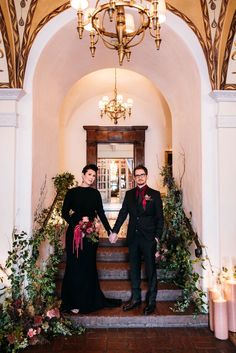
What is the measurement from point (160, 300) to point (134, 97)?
6728mm

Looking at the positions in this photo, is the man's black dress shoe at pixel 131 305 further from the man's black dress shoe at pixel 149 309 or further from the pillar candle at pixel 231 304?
the pillar candle at pixel 231 304

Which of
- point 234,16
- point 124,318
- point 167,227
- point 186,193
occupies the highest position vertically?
point 234,16

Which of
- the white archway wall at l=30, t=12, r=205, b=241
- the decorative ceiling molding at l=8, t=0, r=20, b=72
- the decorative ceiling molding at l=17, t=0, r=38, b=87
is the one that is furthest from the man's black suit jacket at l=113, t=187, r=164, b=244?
the decorative ceiling molding at l=8, t=0, r=20, b=72

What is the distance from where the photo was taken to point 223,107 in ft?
12.2

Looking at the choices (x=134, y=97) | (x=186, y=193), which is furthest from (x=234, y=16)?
(x=134, y=97)

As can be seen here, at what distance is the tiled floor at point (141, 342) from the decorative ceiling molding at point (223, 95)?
109 inches

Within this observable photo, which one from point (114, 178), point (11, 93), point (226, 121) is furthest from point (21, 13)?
point (114, 178)

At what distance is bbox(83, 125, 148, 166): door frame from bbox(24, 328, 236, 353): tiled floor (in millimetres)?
6064

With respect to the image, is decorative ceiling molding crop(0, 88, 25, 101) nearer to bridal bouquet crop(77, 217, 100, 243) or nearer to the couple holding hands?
the couple holding hands

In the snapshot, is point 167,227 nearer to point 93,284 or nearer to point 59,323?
point 93,284

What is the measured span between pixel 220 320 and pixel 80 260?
1673 millimetres

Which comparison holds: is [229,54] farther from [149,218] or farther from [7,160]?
[7,160]

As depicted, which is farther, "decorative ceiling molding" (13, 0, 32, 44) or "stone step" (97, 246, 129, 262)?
"stone step" (97, 246, 129, 262)

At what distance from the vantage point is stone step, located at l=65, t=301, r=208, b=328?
11.4 ft
